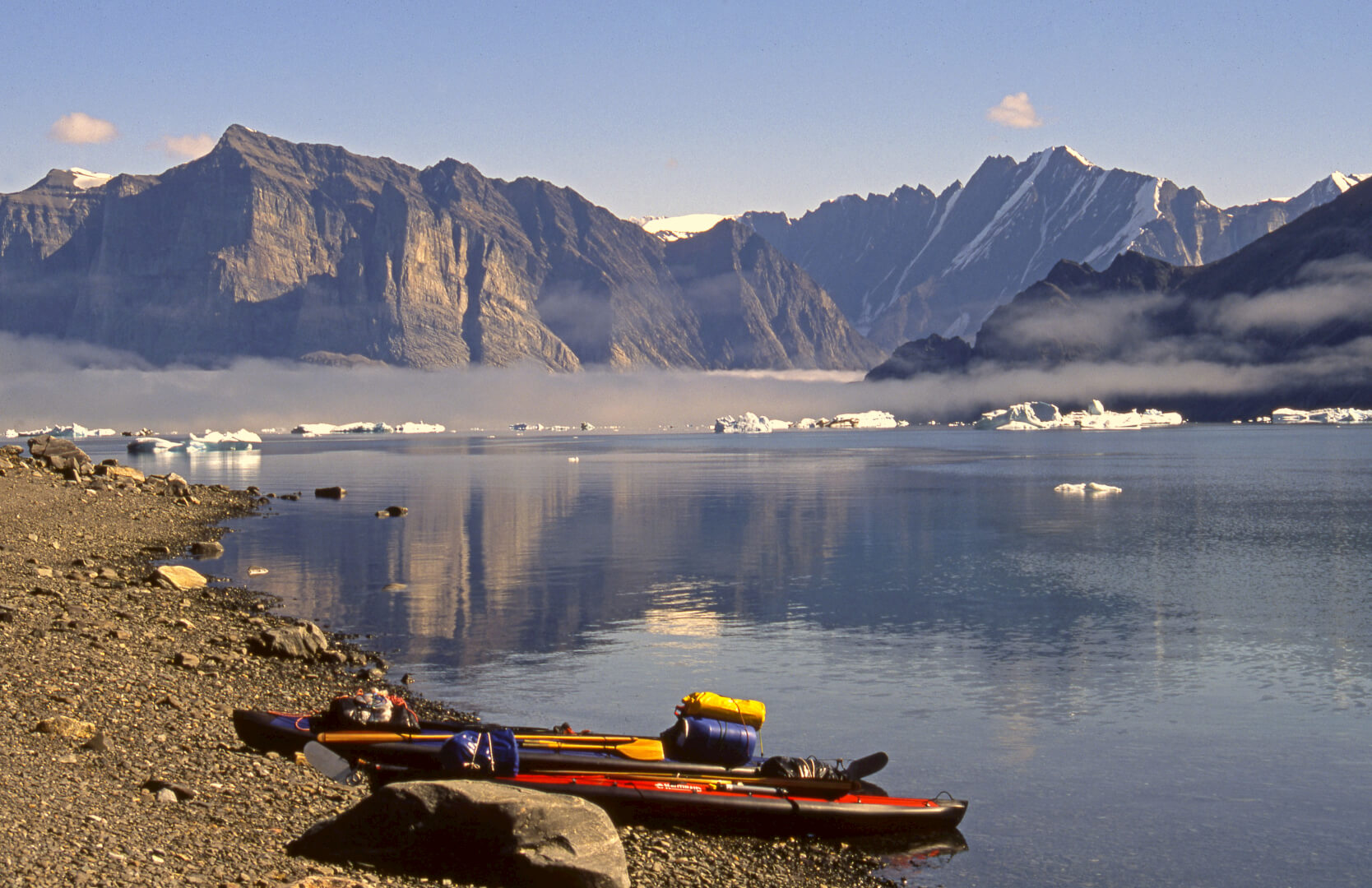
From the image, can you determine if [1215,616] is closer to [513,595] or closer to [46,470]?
[513,595]

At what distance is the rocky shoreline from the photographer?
13.1m

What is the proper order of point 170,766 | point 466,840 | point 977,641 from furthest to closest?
point 977,641
point 170,766
point 466,840

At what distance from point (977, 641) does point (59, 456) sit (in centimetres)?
7615

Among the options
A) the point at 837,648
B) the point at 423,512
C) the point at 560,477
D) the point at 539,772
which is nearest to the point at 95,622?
the point at 539,772

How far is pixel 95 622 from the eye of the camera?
28.6 meters

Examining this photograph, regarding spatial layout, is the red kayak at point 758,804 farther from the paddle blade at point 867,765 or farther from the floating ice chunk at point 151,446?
the floating ice chunk at point 151,446

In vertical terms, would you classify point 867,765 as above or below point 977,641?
above

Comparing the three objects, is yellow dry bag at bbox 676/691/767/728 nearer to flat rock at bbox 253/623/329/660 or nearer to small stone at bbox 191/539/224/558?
flat rock at bbox 253/623/329/660

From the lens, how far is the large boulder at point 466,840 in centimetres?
1388

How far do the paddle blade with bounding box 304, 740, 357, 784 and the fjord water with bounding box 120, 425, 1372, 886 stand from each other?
7010 mm

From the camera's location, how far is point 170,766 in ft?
55.9

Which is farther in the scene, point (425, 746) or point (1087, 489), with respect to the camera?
point (1087, 489)

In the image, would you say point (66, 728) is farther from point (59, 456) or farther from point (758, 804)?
point (59, 456)

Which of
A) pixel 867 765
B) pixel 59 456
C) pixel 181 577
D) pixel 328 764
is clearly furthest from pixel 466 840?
pixel 59 456
